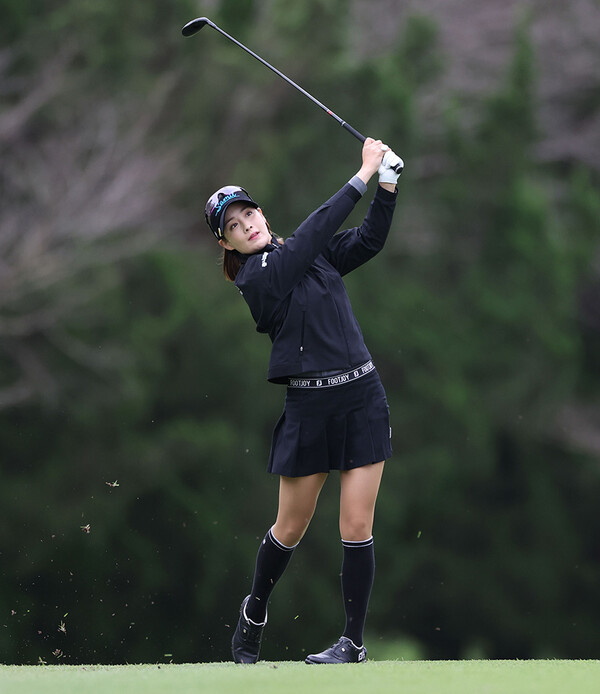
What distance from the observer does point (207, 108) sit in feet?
38.9

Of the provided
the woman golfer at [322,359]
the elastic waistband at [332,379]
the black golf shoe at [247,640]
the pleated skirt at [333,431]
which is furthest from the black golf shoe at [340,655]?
the elastic waistband at [332,379]

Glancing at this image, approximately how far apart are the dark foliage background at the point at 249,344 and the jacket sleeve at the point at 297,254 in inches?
292

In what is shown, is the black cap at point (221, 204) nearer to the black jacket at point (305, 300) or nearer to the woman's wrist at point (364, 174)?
the black jacket at point (305, 300)

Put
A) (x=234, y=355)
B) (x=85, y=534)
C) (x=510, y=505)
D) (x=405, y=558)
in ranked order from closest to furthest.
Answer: (x=85, y=534) < (x=234, y=355) < (x=405, y=558) < (x=510, y=505)

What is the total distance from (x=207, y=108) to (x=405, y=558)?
4595mm

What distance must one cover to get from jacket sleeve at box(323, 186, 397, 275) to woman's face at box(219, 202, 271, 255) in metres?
0.22

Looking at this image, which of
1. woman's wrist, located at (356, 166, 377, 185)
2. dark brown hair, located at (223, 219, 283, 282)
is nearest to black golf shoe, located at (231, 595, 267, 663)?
dark brown hair, located at (223, 219, 283, 282)

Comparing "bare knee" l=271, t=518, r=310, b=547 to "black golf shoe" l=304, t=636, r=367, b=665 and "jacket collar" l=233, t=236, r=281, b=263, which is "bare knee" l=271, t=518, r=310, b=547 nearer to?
"black golf shoe" l=304, t=636, r=367, b=665

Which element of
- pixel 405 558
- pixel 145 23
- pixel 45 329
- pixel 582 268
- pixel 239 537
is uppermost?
pixel 145 23

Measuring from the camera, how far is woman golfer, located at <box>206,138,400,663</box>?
12.2ft

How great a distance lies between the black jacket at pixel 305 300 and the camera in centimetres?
369

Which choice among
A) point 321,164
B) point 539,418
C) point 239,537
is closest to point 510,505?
point 539,418

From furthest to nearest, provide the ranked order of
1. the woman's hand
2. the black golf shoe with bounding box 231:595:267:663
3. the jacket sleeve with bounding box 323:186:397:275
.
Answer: the black golf shoe with bounding box 231:595:267:663, the jacket sleeve with bounding box 323:186:397:275, the woman's hand

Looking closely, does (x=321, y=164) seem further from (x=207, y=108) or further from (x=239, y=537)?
(x=239, y=537)
